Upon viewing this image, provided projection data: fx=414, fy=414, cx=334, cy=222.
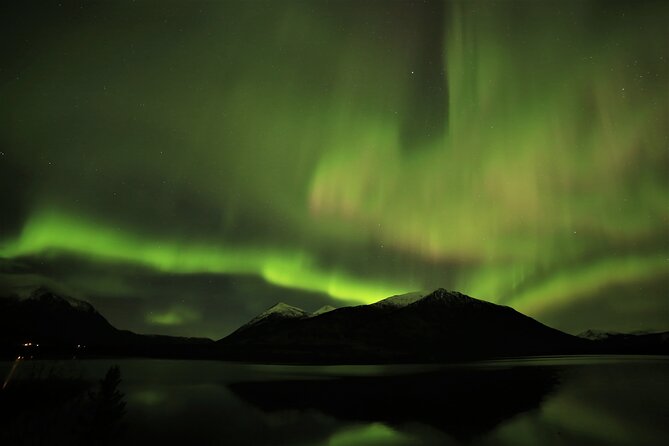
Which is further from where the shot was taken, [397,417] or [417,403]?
[417,403]

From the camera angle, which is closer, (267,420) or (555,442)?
(555,442)

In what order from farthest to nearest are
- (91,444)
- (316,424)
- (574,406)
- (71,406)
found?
(574,406) → (71,406) → (316,424) → (91,444)

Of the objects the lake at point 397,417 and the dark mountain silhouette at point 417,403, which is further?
the dark mountain silhouette at point 417,403

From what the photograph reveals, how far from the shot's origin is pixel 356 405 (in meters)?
47.6

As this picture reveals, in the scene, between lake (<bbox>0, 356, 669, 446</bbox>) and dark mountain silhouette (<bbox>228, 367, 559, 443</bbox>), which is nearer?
lake (<bbox>0, 356, 669, 446</bbox>)

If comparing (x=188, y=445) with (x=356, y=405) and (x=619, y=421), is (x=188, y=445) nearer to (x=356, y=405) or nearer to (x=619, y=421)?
(x=356, y=405)

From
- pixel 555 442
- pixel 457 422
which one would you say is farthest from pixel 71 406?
pixel 555 442

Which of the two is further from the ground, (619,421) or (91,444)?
(91,444)

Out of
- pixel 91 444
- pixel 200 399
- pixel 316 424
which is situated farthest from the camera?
pixel 200 399

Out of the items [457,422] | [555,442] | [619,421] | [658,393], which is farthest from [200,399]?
[658,393]

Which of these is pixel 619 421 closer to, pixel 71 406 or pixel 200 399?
pixel 200 399

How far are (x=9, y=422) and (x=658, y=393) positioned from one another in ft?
246

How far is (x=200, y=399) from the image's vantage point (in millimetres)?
54500

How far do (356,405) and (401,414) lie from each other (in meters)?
7.95
